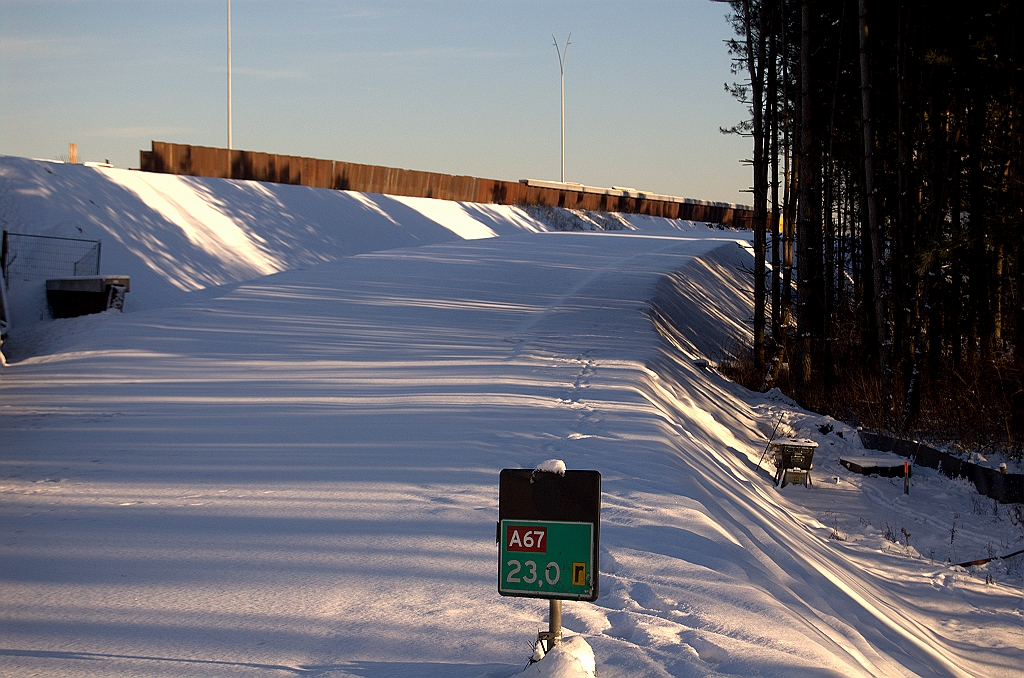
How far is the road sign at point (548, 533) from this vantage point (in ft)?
11.0

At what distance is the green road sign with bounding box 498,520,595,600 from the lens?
3.34 meters

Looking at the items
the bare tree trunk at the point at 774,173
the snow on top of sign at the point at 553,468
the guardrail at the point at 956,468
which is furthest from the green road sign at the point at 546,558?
the bare tree trunk at the point at 774,173

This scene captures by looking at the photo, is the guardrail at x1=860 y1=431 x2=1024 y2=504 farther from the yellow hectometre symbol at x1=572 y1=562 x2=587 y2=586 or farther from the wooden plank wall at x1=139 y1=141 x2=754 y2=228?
the wooden plank wall at x1=139 y1=141 x2=754 y2=228

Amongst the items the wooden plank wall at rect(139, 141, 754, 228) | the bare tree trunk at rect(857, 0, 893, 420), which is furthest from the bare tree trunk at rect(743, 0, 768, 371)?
the wooden plank wall at rect(139, 141, 754, 228)

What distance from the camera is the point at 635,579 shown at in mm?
5371

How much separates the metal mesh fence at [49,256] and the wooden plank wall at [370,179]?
30.2 ft

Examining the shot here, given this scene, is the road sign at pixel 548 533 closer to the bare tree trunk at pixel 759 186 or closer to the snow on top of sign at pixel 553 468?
the snow on top of sign at pixel 553 468

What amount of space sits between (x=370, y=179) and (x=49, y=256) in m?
21.0

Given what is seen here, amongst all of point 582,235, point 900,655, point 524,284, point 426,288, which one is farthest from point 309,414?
point 582,235

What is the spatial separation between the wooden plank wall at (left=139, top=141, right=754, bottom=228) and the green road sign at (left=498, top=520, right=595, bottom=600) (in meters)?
30.2

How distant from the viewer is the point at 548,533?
337 cm

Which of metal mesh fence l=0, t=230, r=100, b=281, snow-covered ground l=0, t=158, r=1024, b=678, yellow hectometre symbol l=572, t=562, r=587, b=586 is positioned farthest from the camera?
metal mesh fence l=0, t=230, r=100, b=281

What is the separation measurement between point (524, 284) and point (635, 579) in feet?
53.3

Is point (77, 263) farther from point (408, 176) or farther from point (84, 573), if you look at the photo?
point (408, 176)
